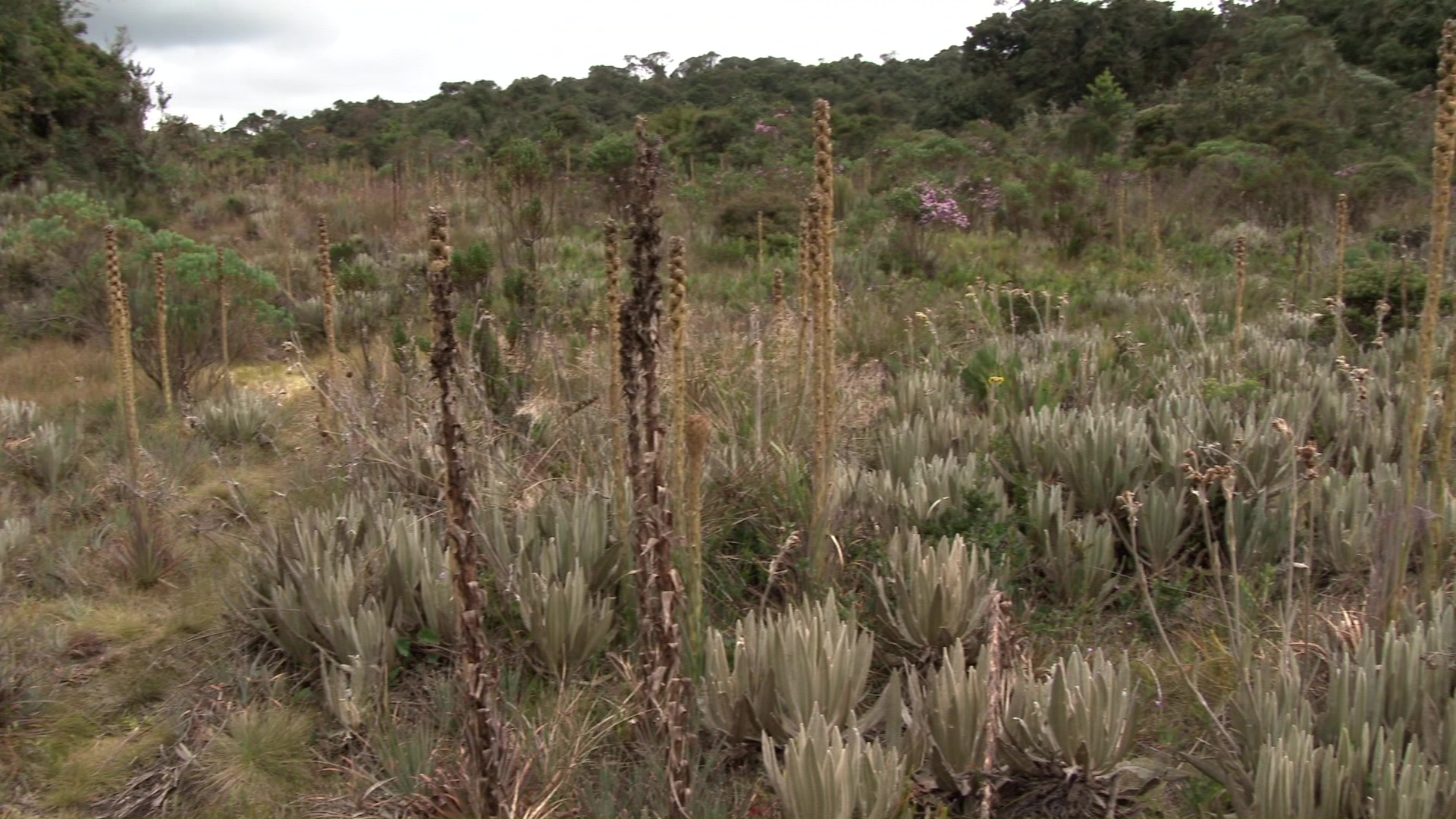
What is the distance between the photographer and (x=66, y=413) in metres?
6.29

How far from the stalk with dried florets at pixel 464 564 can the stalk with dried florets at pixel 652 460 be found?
341 mm

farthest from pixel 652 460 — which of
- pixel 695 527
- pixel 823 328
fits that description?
pixel 823 328

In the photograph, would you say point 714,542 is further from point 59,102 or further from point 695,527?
point 59,102

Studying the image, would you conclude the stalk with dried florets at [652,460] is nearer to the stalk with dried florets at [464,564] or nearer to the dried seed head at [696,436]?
the dried seed head at [696,436]

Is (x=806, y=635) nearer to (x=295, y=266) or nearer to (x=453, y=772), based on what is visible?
(x=453, y=772)

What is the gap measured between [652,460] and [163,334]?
183 inches

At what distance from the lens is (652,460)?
222 cm

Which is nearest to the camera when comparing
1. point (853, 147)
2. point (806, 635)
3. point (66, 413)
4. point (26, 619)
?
point (806, 635)

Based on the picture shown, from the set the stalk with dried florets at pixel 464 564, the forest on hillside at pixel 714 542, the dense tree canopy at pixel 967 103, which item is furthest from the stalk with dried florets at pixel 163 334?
the dense tree canopy at pixel 967 103

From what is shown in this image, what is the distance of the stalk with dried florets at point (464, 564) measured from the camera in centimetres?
207

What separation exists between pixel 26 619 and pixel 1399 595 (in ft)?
14.0

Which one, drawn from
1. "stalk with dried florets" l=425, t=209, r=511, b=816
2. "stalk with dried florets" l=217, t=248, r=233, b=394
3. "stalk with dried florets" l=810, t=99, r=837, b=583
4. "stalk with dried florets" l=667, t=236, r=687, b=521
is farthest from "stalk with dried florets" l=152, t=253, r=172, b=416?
"stalk with dried florets" l=425, t=209, r=511, b=816

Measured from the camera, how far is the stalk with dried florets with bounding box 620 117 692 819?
2.17 metres

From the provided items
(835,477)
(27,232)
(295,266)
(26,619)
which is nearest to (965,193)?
(295,266)
